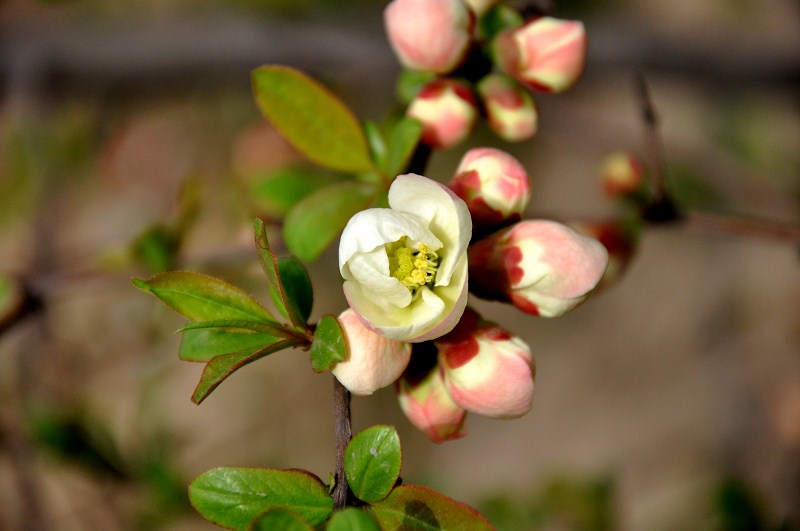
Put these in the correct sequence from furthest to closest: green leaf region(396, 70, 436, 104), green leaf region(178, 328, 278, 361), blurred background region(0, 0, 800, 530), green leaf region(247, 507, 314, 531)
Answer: blurred background region(0, 0, 800, 530) < green leaf region(396, 70, 436, 104) < green leaf region(178, 328, 278, 361) < green leaf region(247, 507, 314, 531)

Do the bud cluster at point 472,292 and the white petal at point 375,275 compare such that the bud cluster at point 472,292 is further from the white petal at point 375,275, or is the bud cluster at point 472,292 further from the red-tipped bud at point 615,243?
the red-tipped bud at point 615,243

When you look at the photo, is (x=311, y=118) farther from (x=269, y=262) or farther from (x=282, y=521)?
(x=282, y=521)

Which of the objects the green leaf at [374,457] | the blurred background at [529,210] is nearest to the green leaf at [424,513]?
the green leaf at [374,457]

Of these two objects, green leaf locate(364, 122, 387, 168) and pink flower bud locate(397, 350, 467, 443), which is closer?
pink flower bud locate(397, 350, 467, 443)

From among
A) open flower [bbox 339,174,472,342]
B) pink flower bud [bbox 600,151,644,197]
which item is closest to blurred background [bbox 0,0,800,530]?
pink flower bud [bbox 600,151,644,197]

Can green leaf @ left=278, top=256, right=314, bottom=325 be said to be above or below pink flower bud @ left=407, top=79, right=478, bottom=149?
below

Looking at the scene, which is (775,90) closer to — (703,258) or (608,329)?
(703,258)

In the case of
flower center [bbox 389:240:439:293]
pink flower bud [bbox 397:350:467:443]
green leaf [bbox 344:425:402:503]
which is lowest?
pink flower bud [bbox 397:350:467:443]

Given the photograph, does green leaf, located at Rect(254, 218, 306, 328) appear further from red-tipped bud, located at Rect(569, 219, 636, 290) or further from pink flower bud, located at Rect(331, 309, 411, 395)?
red-tipped bud, located at Rect(569, 219, 636, 290)
